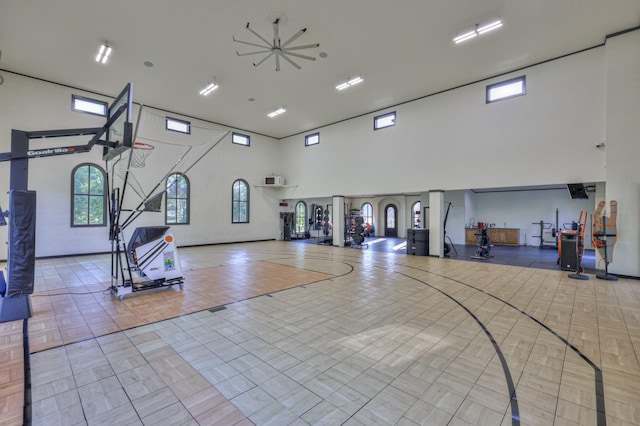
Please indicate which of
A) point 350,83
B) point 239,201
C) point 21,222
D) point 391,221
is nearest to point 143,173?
point 239,201

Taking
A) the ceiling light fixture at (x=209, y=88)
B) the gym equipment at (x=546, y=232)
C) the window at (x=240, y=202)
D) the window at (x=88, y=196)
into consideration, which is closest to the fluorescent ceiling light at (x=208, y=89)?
the ceiling light fixture at (x=209, y=88)

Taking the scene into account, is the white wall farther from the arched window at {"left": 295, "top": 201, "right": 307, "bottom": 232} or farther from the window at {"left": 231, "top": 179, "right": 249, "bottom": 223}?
the arched window at {"left": 295, "top": 201, "right": 307, "bottom": 232}

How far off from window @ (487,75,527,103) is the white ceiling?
1.49 ft

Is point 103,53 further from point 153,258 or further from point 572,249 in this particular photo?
point 572,249

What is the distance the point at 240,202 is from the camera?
1298 centimetres

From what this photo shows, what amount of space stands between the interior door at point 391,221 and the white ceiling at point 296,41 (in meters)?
8.07

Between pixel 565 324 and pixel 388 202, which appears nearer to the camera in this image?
pixel 565 324

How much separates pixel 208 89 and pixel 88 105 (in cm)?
393

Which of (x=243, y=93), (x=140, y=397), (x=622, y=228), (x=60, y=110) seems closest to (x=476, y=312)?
(x=140, y=397)

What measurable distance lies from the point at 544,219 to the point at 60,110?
17633 mm

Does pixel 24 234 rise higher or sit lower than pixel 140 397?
higher

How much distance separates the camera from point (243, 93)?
29.7 ft

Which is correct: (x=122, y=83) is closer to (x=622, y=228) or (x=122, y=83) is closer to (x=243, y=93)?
(x=243, y=93)

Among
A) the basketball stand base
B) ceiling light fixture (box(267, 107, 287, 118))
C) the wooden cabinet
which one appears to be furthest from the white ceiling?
the wooden cabinet
